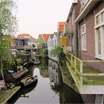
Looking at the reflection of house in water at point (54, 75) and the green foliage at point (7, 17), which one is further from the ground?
the green foliage at point (7, 17)

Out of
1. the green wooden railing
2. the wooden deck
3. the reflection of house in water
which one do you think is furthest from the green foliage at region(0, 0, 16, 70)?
the reflection of house in water

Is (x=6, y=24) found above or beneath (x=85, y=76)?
above

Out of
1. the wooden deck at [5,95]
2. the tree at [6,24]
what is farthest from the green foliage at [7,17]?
the wooden deck at [5,95]

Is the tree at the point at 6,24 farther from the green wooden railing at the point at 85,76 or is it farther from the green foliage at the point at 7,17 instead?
the green wooden railing at the point at 85,76

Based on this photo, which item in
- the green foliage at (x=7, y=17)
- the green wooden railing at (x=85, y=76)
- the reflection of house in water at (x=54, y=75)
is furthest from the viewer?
the reflection of house in water at (x=54, y=75)

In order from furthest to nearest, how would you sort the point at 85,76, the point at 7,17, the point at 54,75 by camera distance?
the point at 54,75
the point at 7,17
the point at 85,76

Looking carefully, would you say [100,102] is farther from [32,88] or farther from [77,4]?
[77,4]

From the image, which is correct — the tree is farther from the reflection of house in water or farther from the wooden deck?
the reflection of house in water

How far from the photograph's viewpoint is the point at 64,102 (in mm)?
10031

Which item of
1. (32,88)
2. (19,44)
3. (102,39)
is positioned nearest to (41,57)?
(19,44)

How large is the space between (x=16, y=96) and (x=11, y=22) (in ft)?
24.4

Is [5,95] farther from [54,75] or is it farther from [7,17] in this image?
[54,75]

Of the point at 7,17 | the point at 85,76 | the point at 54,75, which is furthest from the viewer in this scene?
the point at 54,75

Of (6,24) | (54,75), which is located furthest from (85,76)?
(54,75)
